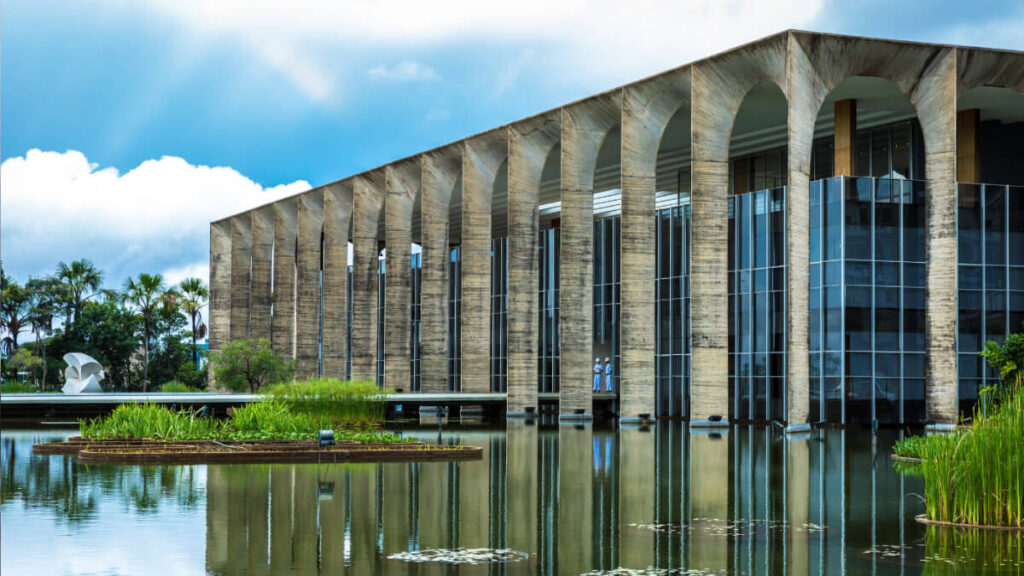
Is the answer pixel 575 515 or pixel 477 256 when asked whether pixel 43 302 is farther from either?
pixel 575 515

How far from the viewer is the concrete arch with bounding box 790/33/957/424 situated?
30.6m

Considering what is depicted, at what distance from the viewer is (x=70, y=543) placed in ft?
32.6

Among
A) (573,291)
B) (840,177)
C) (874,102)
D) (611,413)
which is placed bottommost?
(611,413)

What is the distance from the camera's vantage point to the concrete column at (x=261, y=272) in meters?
63.1

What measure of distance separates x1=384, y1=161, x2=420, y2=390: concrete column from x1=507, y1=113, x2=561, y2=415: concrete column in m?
9.01

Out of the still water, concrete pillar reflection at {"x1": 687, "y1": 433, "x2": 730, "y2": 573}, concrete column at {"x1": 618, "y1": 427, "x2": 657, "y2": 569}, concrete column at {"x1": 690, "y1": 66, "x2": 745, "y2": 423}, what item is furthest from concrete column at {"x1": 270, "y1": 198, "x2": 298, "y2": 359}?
the still water

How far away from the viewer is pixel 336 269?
2237 inches

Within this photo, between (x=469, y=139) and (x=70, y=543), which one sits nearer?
(x=70, y=543)

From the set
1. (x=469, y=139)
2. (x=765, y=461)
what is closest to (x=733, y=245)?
(x=469, y=139)

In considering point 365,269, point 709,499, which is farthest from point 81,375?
point 709,499

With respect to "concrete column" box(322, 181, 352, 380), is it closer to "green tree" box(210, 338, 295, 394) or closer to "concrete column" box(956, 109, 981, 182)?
"green tree" box(210, 338, 295, 394)

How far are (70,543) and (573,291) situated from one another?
29.6 m

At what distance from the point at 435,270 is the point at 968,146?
21583mm

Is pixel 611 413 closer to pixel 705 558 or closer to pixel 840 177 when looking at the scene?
pixel 840 177
